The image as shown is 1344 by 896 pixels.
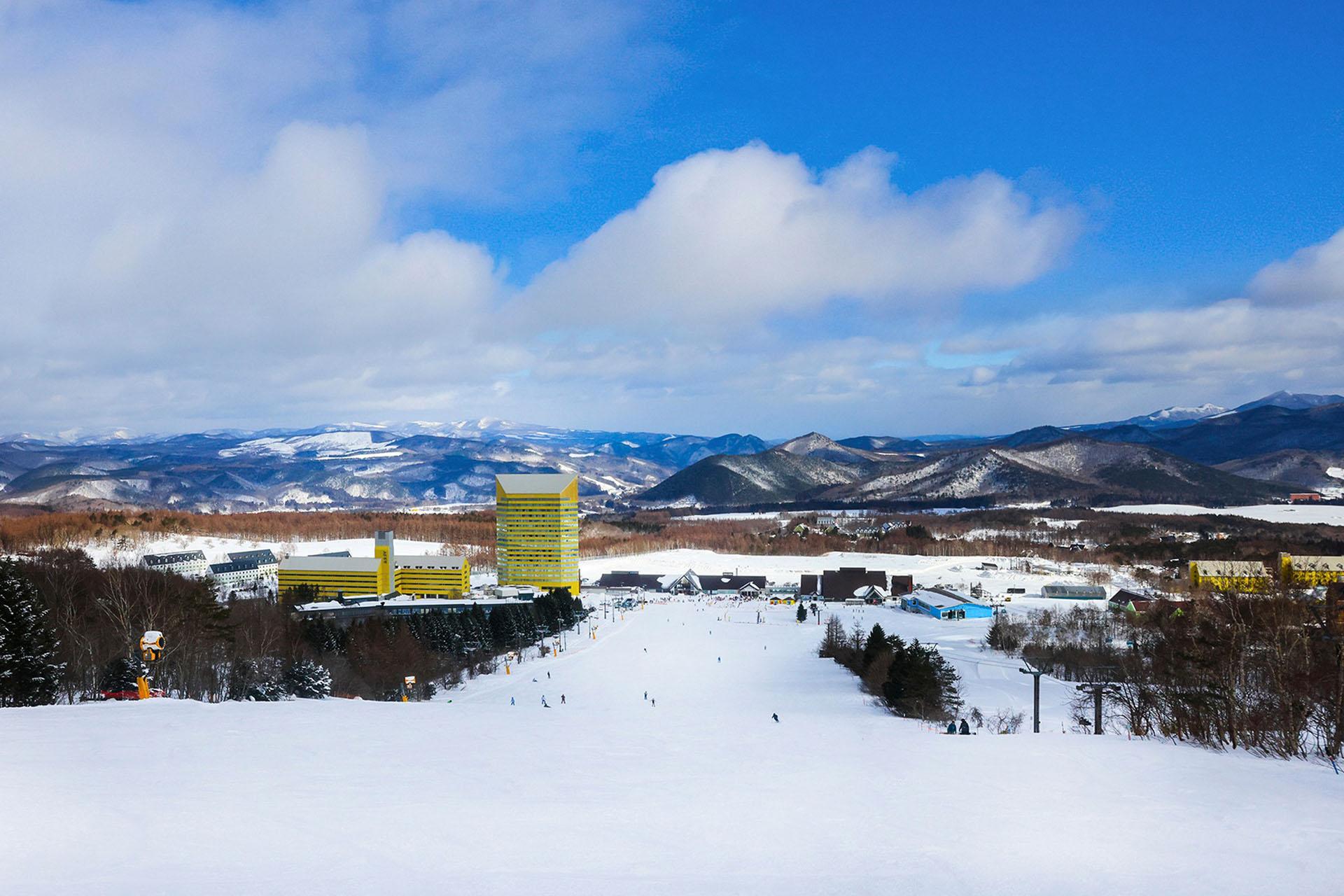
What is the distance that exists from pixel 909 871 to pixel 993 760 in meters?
4.18

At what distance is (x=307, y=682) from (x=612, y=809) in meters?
15.7

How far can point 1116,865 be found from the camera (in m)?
5.99

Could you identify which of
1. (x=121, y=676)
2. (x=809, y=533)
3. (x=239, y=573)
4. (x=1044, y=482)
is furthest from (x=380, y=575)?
(x=1044, y=482)

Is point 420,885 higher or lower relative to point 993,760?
higher

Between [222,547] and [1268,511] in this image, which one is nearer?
[222,547]

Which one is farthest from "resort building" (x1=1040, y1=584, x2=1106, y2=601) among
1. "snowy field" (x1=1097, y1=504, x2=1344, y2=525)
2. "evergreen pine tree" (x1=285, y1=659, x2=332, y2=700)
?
"snowy field" (x1=1097, y1=504, x2=1344, y2=525)

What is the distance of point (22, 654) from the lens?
15.1 metres

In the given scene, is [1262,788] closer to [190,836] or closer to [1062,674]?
[190,836]

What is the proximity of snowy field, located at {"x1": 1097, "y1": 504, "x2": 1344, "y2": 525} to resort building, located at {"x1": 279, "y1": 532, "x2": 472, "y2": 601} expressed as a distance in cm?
11007

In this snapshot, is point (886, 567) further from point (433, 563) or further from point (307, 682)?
point (307, 682)

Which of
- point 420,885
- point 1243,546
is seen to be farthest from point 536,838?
point 1243,546

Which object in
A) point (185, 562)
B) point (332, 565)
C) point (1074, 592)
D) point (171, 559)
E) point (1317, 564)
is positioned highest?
point (171, 559)

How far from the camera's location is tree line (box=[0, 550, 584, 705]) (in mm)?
15648

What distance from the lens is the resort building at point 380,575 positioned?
190ft
